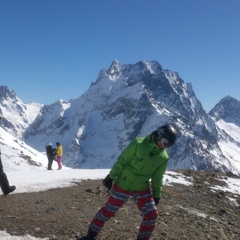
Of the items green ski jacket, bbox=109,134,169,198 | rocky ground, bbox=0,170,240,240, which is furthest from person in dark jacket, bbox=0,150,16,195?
green ski jacket, bbox=109,134,169,198

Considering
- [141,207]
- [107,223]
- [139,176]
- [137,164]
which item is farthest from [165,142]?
[107,223]

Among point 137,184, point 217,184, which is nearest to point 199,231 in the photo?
point 137,184

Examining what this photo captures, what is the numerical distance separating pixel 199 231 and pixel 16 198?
593 cm

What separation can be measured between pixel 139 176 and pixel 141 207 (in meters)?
0.70

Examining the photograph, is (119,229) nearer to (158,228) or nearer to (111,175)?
(158,228)

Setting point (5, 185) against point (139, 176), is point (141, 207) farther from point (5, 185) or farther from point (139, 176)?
point (5, 185)

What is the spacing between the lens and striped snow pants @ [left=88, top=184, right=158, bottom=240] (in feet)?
26.1

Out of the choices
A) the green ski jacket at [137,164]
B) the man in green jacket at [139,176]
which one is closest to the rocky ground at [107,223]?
the man in green jacket at [139,176]

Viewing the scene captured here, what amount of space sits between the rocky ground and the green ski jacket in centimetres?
184

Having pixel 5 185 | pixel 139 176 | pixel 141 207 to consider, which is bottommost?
pixel 5 185

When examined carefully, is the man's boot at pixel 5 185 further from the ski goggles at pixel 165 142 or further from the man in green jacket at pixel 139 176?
the ski goggles at pixel 165 142

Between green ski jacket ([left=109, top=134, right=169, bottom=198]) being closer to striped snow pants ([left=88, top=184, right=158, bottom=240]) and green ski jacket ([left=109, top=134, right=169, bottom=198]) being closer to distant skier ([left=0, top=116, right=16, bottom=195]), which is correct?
striped snow pants ([left=88, top=184, right=158, bottom=240])

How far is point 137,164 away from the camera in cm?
799

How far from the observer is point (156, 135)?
7.90 meters
